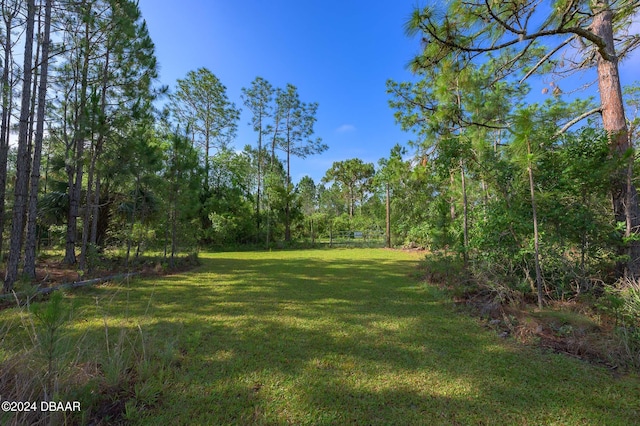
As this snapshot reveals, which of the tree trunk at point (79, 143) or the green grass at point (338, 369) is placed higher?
the tree trunk at point (79, 143)

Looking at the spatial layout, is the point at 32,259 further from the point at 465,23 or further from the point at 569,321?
the point at 569,321

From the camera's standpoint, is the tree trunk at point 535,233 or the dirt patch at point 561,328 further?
the tree trunk at point 535,233

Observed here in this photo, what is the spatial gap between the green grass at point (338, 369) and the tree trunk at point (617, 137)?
7.03 feet

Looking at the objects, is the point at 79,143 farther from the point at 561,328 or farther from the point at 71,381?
the point at 561,328

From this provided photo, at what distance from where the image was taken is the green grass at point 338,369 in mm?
1696

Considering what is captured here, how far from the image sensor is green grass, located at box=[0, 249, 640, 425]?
5.57 feet

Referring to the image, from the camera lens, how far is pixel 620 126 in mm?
3520

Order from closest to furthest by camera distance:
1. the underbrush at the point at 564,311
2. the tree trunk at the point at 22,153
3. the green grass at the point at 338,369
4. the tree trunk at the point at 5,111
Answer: the green grass at the point at 338,369, the underbrush at the point at 564,311, the tree trunk at the point at 22,153, the tree trunk at the point at 5,111

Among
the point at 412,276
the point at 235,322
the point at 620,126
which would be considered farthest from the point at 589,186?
the point at 235,322

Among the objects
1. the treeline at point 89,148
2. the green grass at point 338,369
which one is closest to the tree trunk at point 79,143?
the treeline at point 89,148

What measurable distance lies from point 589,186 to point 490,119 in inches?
68.0

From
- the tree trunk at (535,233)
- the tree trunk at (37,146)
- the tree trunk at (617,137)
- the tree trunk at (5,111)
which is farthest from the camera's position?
the tree trunk at (5,111)

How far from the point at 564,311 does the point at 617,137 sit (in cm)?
245

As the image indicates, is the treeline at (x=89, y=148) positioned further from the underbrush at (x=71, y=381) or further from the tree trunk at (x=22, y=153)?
the underbrush at (x=71, y=381)
